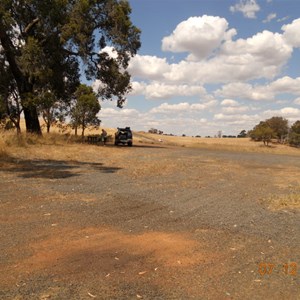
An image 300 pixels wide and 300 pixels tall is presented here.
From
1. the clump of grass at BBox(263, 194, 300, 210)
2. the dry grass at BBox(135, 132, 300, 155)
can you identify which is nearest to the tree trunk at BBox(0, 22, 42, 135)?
the dry grass at BBox(135, 132, 300, 155)

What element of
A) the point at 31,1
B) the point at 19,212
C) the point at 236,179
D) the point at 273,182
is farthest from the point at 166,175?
the point at 31,1

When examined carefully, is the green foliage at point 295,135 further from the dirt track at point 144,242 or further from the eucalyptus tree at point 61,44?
the dirt track at point 144,242

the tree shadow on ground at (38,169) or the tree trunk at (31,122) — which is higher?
the tree trunk at (31,122)

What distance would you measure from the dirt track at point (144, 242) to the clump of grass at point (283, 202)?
0.46ft

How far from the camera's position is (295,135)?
8150 cm

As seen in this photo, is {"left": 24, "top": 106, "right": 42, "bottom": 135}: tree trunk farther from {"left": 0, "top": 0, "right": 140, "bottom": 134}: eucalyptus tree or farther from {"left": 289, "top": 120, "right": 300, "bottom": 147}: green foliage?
{"left": 289, "top": 120, "right": 300, "bottom": 147}: green foliage

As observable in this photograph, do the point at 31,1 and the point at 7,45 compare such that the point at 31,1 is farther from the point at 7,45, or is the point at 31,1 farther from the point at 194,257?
the point at 194,257

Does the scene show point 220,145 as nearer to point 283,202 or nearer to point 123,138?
point 123,138

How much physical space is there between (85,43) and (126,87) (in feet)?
18.5

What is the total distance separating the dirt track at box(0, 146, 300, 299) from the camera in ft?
14.4

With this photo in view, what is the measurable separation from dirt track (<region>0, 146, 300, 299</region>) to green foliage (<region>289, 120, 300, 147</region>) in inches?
2919

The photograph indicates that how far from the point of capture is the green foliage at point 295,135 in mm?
80250

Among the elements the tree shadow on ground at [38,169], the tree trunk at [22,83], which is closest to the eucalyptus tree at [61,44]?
the tree trunk at [22,83]

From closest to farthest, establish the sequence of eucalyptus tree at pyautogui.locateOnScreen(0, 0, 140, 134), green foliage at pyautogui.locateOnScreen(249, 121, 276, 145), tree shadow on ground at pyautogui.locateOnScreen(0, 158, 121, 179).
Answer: tree shadow on ground at pyautogui.locateOnScreen(0, 158, 121, 179), eucalyptus tree at pyautogui.locateOnScreen(0, 0, 140, 134), green foliage at pyautogui.locateOnScreen(249, 121, 276, 145)
